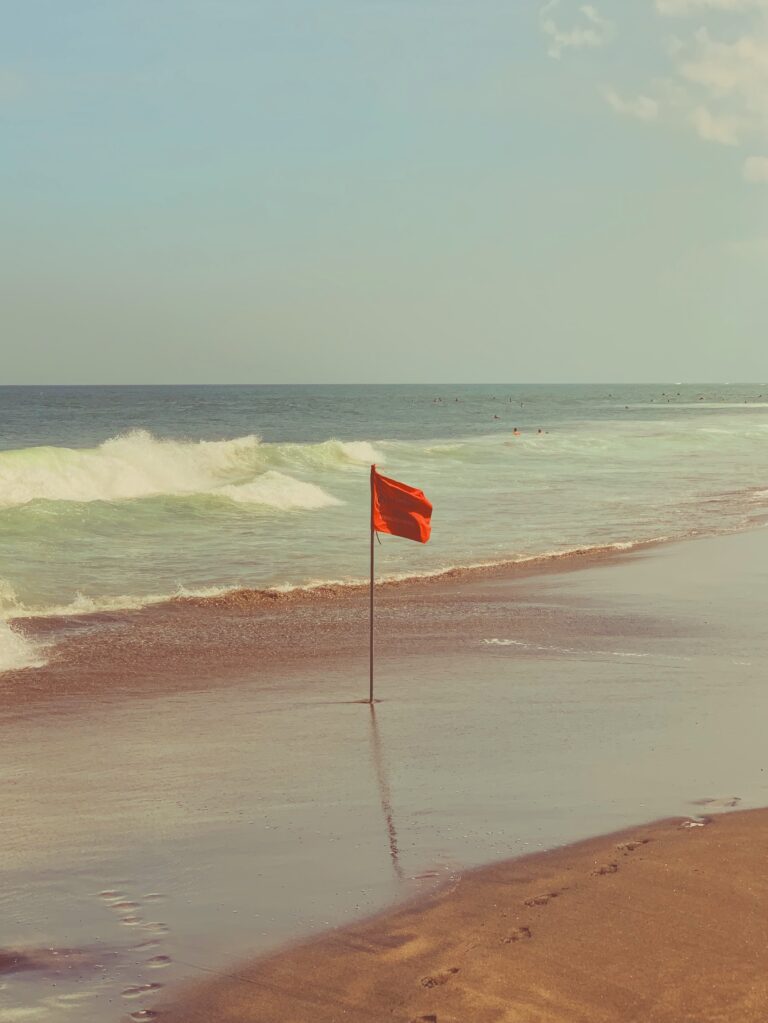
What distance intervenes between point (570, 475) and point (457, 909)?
34.7 meters

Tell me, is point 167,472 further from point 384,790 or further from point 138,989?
point 138,989

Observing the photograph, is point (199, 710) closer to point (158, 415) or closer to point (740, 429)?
point (740, 429)

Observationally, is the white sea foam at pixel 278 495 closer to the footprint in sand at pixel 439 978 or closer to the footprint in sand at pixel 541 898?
the footprint in sand at pixel 541 898

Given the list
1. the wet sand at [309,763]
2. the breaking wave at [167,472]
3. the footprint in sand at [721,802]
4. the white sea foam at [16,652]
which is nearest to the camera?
the wet sand at [309,763]

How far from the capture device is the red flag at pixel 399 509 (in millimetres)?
10578

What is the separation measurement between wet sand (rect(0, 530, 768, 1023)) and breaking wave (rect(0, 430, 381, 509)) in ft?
51.3

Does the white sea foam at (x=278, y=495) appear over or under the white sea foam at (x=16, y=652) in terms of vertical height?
over

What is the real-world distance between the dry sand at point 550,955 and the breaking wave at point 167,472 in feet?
74.3

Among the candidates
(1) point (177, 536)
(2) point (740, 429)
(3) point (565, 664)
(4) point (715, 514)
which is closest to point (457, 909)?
(3) point (565, 664)

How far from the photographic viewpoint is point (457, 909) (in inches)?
231

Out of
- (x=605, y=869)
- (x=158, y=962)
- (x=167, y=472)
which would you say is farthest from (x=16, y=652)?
(x=167, y=472)

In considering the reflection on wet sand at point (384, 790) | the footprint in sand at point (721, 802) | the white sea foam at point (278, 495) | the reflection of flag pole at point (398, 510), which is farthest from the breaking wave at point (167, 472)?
the footprint in sand at point (721, 802)

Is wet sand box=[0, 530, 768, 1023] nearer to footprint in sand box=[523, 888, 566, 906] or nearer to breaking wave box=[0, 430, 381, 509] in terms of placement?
footprint in sand box=[523, 888, 566, 906]

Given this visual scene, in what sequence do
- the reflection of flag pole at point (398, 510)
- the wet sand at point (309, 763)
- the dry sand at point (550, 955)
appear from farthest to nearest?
1. the reflection of flag pole at point (398, 510)
2. the wet sand at point (309, 763)
3. the dry sand at point (550, 955)
